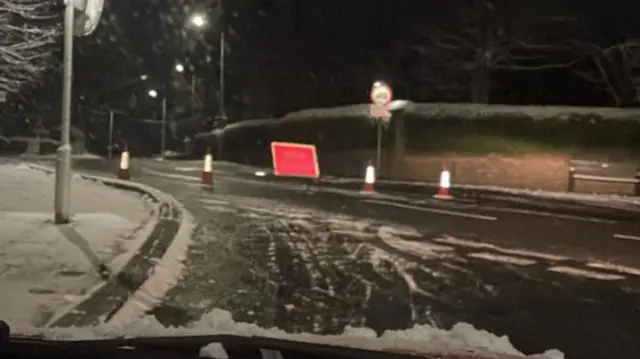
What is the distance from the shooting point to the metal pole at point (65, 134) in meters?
12.9

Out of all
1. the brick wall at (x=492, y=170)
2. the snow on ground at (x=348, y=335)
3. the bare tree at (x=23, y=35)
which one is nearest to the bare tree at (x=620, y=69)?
the brick wall at (x=492, y=170)

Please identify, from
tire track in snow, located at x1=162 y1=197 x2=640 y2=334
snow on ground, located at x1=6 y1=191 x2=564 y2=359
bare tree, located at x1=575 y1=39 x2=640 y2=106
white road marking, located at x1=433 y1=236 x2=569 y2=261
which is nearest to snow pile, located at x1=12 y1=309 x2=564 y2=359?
snow on ground, located at x1=6 y1=191 x2=564 y2=359

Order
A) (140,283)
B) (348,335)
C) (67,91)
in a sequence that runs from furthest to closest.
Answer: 1. (67,91)
2. (140,283)
3. (348,335)

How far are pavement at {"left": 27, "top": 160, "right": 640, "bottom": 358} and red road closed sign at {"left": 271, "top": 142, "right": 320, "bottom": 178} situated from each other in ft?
19.9

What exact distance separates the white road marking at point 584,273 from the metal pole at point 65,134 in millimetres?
6499

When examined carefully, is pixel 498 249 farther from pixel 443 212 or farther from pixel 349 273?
pixel 443 212

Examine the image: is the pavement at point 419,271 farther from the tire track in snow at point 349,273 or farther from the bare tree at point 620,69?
the bare tree at point 620,69

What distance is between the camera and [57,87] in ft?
171

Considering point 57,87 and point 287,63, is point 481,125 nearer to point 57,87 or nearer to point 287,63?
point 287,63

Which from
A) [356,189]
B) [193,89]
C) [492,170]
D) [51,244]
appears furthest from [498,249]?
[193,89]

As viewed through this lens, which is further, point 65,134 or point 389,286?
point 65,134

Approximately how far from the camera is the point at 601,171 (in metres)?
28.6

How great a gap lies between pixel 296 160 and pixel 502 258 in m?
14.4

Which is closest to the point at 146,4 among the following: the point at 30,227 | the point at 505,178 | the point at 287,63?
the point at 287,63
